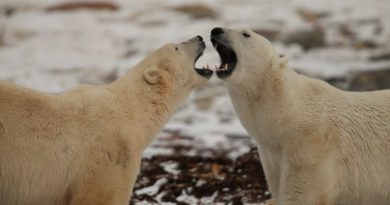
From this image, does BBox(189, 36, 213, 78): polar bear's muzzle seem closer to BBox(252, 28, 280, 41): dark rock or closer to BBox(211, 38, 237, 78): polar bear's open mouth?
BBox(211, 38, 237, 78): polar bear's open mouth

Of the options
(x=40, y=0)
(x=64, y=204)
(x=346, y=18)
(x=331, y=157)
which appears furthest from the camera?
(x=40, y=0)

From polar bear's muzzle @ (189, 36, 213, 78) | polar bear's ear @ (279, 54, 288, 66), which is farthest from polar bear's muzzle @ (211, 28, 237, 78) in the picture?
polar bear's ear @ (279, 54, 288, 66)

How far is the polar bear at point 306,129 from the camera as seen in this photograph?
14.7ft

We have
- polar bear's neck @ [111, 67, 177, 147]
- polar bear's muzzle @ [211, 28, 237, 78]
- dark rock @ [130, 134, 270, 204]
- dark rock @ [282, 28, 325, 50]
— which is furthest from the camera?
dark rock @ [282, 28, 325, 50]

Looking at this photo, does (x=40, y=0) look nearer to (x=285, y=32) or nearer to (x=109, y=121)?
(x=285, y=32)

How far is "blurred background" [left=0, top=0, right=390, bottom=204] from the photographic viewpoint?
653 centimetres

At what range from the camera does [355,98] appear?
192 inches

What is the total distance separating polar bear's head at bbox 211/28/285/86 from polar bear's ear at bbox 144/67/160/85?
439 millimetres

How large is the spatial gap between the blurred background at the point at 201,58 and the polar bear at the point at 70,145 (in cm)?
147

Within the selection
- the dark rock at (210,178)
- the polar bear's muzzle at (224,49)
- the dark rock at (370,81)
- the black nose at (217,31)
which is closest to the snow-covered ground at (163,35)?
the dark rock at (370,81)

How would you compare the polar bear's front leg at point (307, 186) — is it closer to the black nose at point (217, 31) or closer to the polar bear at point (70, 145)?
the polar bear at point (70, 145)

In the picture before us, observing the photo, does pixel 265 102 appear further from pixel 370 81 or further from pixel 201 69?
pixel 370 81

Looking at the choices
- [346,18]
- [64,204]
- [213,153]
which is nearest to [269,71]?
[64,204]

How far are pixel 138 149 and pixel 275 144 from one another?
961 mm
